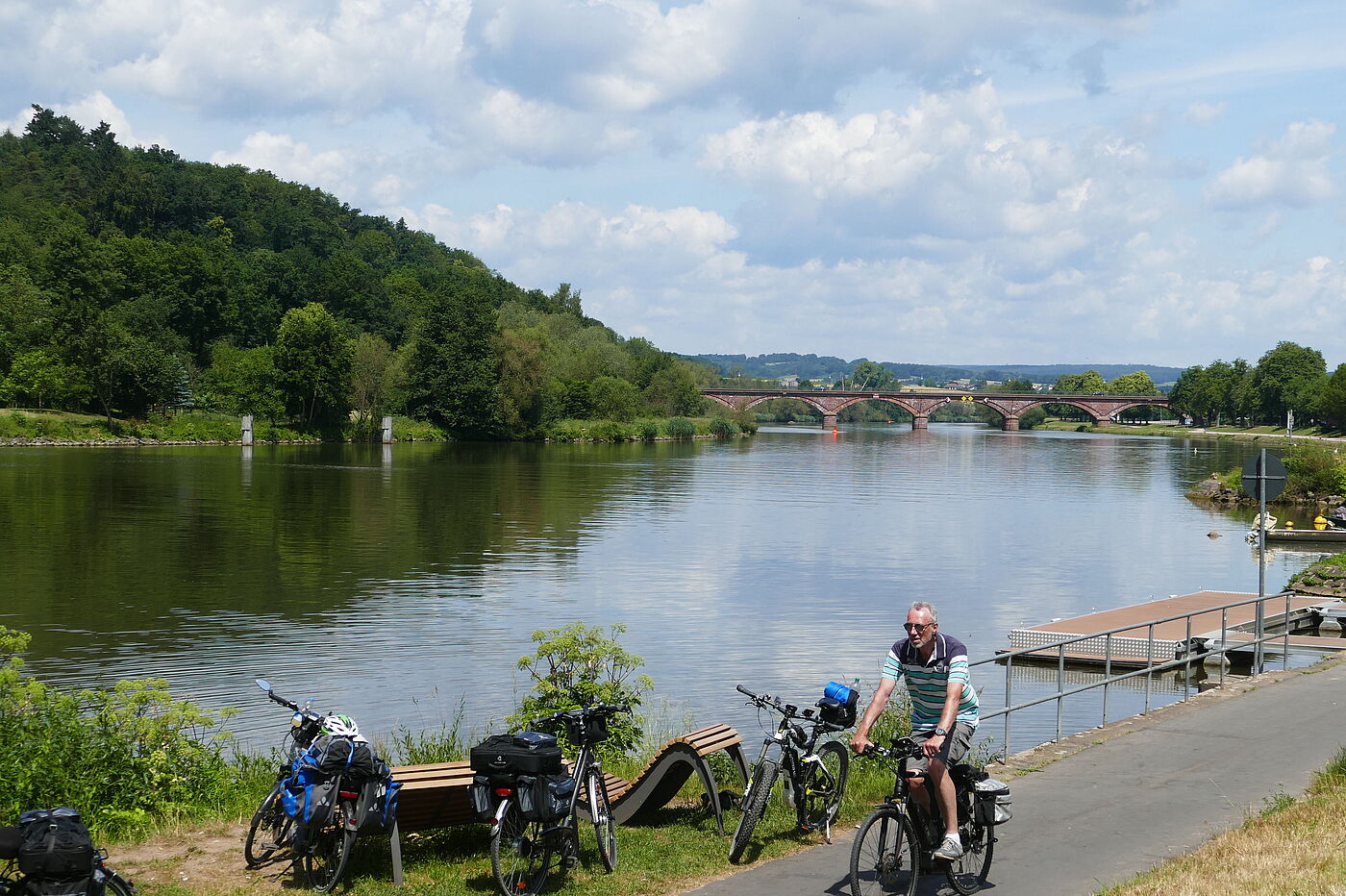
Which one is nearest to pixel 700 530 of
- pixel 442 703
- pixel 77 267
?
pixel 442 703

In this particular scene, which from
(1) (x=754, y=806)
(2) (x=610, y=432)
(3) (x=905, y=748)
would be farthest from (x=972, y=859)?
(2) (x=610, y=432)

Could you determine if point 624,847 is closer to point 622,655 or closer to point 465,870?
point 465,870

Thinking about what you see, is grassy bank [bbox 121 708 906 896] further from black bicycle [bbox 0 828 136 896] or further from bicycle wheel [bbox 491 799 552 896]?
black bicycle [bbox 0 828 136 896]

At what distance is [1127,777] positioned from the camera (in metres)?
11.5

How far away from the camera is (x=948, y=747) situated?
26.5 feet

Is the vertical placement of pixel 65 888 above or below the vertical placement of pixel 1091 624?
above

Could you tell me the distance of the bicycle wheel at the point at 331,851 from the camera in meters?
8.04

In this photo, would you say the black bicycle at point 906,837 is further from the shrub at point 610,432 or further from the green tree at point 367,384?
the shrub at point 610,432

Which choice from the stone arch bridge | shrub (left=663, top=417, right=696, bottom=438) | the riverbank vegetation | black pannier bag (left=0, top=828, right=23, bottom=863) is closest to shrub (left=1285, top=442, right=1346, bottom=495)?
the riverbank vegetation

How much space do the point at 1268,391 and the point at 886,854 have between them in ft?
532

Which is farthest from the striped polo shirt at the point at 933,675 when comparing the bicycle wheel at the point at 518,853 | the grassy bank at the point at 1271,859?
the bicycle wheel at the point at 518,853

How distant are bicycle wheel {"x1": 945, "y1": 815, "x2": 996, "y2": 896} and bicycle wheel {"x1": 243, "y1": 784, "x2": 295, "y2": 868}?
4.45 m

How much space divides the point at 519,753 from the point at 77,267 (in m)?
106

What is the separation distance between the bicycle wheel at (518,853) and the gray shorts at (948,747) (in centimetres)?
247
